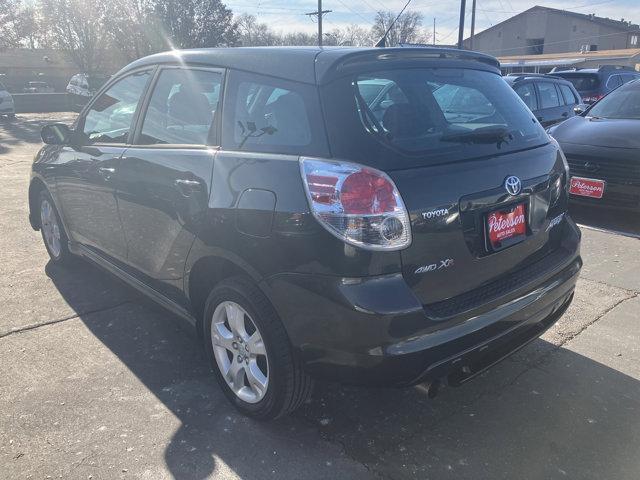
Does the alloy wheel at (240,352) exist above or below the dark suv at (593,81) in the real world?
below

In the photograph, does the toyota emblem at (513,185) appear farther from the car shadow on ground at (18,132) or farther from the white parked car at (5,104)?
the white parked car at (5,104)

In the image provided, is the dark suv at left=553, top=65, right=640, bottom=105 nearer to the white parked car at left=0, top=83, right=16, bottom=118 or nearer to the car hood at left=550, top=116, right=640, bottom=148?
the car hood at left=550, top=116, right=640, bottom=148

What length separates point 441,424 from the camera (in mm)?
2777

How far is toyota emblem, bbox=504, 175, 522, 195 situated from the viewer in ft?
8.31

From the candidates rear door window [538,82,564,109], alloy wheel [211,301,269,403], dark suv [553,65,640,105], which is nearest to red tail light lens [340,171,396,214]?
alloy wheel [211,301,269,403]

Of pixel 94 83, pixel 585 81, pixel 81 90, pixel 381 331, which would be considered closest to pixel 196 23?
pixel 94 83

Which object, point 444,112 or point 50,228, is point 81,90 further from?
point 444,112

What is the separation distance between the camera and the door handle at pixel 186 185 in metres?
2.82

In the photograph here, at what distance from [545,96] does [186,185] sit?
29.0ft

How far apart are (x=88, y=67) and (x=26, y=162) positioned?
2624 cm

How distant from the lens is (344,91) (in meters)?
2.40

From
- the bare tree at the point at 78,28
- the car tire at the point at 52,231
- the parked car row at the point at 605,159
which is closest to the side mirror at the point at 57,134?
the car tire at the point at 52,231

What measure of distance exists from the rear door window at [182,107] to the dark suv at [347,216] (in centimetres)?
1

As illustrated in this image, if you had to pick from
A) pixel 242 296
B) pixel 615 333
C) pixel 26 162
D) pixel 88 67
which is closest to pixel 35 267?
pixel 242 296
